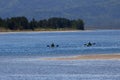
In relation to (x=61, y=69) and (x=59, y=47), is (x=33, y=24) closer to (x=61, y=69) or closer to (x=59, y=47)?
(x=59, y=47)

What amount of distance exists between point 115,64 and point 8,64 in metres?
8.75

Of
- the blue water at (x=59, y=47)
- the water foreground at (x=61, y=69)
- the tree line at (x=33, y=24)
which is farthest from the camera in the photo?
the tree line at (x=33, y=24)

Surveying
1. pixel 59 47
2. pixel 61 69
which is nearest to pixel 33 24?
pixel 59 47

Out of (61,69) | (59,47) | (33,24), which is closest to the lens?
(61,69)

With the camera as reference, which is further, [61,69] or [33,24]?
[33,24]

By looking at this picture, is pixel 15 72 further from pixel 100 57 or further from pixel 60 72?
pixel 100 57

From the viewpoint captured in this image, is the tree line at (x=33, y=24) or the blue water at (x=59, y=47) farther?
the tree line at (x=33, y=24)

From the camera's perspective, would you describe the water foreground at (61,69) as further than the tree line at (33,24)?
No

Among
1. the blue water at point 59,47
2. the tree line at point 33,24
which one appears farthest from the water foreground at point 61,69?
the tree line at point 33,24

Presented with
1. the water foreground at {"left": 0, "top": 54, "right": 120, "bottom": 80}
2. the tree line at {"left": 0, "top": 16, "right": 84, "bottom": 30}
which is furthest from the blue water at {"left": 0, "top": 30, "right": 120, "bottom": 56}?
the tree line at {"left": 0, "top": 16, "right": 84, "bottom": 30}

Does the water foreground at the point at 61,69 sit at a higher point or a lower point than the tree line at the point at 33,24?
higher

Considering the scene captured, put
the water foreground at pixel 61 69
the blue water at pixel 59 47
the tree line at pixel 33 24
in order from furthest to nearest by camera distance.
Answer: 1. the tree line at pixel 33 24
2. the blue water at pixel 59 47
3. the water foreground at pixel 61 69

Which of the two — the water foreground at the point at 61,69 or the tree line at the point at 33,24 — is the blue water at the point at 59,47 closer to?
the water foreground at the point at 61,69

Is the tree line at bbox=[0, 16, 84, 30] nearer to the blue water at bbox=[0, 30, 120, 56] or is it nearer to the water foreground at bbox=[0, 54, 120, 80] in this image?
the blue water at bbox=[0, 30, 120, 56]
